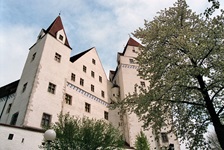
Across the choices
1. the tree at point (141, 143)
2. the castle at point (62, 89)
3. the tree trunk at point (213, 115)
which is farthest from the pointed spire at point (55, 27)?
the tree trunk at point (213, 115)

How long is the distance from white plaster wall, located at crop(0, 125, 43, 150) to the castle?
1185 millimetres

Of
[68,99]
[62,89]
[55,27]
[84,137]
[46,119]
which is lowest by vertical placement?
[84,137]

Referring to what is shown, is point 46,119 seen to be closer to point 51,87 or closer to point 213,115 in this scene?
point 51,87

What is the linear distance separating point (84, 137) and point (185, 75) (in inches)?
264

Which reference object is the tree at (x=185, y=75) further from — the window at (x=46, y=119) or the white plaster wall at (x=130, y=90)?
the white plaster wall at (x=130, y=90)

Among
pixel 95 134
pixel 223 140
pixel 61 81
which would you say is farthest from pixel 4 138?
pixel 223 140

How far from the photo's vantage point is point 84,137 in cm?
1110

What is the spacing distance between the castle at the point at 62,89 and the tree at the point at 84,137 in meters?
2.60

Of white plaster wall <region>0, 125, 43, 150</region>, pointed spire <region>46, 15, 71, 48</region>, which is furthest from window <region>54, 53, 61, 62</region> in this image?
white plaster wall <region>0, 125, 43, 150</region>

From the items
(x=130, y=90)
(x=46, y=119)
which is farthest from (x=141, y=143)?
(x=46, y=119)

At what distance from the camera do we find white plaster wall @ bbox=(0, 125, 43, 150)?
12.0m

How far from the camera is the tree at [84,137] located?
35.3 ft

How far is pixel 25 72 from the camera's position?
20.2 m

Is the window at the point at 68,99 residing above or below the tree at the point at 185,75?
above
